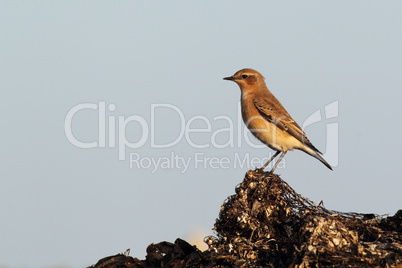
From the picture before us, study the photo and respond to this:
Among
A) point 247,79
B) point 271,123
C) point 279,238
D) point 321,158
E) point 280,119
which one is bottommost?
point 279,238

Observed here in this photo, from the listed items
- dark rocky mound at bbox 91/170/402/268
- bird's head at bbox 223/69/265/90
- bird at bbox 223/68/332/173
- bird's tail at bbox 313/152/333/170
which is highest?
bird's head at bbox 223/69/265/90

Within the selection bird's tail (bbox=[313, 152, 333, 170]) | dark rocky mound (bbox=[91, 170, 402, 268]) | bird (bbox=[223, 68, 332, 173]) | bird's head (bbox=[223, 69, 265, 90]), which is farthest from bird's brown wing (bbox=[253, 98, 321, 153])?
dark rocky mound (bbox=[91, 170, 402, 268])

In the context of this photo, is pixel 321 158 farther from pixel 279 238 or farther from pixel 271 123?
pixel 279 238

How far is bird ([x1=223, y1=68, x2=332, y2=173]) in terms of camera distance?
574 inches

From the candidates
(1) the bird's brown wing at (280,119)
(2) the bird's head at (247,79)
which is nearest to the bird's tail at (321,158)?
(1) the bird's brown wing at (280,119)

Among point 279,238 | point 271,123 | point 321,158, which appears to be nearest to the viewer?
point 279,238

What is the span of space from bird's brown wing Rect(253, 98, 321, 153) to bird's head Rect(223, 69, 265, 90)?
0.83m

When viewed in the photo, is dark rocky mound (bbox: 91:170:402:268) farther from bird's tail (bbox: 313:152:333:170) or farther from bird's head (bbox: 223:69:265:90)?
bird's head (bbox: 223:69:265:90)

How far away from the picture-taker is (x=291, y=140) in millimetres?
14844

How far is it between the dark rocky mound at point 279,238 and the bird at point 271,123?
505cm

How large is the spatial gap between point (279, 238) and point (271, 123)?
6.90 metres

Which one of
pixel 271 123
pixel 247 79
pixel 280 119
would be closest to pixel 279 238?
pixel 271 123

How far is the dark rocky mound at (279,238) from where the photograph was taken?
6.86 metres

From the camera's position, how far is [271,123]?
14.8 meters
